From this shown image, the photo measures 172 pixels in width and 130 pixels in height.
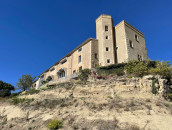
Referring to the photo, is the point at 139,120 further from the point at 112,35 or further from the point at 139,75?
the point at 112,35

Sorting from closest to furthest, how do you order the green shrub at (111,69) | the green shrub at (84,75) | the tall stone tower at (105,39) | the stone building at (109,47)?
the green shrub at (84,75) → the green shrub at (111,69) → the stone building at (109,47) → the tall stone tower at (105,39)

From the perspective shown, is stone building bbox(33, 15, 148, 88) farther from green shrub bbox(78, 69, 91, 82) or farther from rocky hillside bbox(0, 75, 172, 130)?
rocky hillside bbox(0, 75, 172, 130)

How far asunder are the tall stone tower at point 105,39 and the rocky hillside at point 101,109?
11006 mm

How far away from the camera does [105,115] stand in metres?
11.4

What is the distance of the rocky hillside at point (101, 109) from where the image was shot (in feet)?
34.0

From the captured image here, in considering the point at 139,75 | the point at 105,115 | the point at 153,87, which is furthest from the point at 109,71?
the point at 105,115

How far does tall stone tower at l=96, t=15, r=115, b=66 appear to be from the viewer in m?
27.8

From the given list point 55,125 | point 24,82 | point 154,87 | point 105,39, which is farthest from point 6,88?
point 154,87

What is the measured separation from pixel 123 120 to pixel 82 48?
2264 cm

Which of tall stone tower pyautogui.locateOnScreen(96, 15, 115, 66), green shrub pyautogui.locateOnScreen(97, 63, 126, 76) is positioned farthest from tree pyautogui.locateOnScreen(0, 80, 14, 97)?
green shrub pyautogui.locateOnScreen(97, 63, 126, 76)

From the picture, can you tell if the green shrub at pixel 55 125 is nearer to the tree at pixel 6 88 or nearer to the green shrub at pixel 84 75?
the green shrub at pixel 84 75

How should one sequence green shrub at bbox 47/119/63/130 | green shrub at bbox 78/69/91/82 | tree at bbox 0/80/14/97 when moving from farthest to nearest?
tree at bbox 0/80/14/97, green shrub at bbox 78/69/91/82, green shrub at bbox 47/119/63/130

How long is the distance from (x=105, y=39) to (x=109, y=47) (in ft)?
6.88

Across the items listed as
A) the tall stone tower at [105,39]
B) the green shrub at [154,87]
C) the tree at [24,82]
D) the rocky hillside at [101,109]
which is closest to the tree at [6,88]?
the tree at [24,82]
